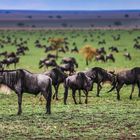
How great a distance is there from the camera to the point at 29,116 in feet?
48.5

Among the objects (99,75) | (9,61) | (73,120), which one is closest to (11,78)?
(73,120)

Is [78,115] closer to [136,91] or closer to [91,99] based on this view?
[91,99]

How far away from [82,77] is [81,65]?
1713cm

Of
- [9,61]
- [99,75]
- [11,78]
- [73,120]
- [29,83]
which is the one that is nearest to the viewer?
[73,120]

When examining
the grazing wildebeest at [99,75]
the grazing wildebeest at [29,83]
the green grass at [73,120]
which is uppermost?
the grazing wildebeest at [99,75]

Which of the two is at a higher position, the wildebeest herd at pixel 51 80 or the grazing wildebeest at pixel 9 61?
the grazing wildebeest at pixel 9 61

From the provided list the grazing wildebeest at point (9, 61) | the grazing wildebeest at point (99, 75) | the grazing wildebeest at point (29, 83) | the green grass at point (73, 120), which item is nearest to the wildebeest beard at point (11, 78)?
A: the grazing wildebeest at point (29, 83)

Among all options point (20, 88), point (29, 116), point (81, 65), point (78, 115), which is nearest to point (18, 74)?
point (20, 88)

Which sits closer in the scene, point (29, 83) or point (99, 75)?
point (29, 83)

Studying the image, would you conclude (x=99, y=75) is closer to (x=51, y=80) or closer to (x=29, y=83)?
(x=51, y=80)

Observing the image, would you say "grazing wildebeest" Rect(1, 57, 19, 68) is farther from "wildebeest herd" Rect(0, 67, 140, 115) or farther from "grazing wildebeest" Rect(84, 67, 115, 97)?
"wildebeest herd" Rect(0, 67, 140, 115)

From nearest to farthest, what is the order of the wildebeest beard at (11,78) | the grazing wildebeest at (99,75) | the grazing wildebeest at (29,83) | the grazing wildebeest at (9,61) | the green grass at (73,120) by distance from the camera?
the green grass at (73,120), the grazing wildebeest at (29,83), the wildebeest beard at (11,78), the grazing wildebeest at (99,75), the grazing wildebeest at (9,61)

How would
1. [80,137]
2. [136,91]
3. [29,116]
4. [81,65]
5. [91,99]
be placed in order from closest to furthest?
[80,137] < [29,116] < [91,99] < [136,91] < [81,65]

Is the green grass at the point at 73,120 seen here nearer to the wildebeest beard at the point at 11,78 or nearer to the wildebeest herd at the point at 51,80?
the wildebeest herd at the point at 51,80
